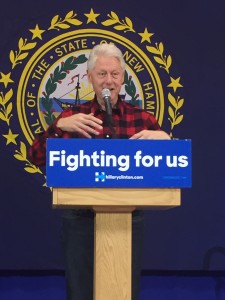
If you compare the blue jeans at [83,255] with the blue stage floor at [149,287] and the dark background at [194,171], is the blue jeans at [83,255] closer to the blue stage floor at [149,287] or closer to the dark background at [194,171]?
the dark background at [194,171]

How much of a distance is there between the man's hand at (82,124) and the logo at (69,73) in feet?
3.62

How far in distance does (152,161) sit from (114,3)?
1588 millimetres

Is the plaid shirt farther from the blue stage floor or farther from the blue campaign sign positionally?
the blue stage floor

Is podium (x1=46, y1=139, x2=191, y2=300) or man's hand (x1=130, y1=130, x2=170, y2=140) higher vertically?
man's hand (x1=130, y1=130, x2=170, y2=140)

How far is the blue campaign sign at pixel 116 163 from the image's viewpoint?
135 centimetres

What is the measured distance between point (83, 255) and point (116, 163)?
14.9 inches

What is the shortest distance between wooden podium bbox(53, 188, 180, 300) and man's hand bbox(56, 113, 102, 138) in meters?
0.25

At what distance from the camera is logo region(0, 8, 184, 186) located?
2676 millimetres

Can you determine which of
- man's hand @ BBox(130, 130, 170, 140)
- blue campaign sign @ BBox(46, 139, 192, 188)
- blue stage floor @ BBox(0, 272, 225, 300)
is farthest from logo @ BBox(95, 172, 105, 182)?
blue stage floor @ BBox(0, 272, 225, 300)

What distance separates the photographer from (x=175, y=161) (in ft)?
4.50

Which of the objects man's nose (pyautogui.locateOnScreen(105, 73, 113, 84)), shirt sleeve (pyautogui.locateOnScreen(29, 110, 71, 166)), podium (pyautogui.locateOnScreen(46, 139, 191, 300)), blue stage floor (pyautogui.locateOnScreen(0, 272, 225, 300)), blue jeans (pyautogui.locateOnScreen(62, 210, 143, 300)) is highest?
man's nose (pyautogui.locateOnScreen(105, 73, 113, 84))

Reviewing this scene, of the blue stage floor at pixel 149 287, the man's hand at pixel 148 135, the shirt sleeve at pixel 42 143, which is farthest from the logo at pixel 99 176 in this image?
the blue stage floor at pixel 149 287

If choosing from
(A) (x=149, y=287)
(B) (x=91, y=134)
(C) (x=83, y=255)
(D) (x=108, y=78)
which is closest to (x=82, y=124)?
(B) (x=91, y=134)

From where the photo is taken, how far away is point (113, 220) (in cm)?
142
